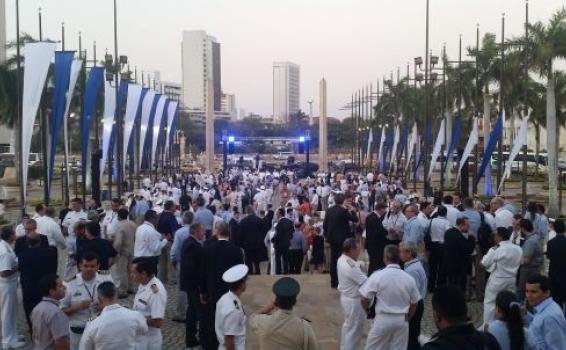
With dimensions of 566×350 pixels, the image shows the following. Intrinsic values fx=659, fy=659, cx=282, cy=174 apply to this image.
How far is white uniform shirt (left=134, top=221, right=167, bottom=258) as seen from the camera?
10688 mm

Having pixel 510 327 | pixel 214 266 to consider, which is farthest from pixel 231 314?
pixel 510 327

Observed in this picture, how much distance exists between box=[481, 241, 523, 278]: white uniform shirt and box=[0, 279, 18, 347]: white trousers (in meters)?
6.42

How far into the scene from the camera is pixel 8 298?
9008mm

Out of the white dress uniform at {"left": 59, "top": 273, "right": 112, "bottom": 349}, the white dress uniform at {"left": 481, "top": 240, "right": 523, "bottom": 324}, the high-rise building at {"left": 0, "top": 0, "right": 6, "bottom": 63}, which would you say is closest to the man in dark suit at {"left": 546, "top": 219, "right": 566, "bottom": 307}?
the white dress uniform at {"left": 481, "top": 240, "right": 523, "bottom": 324}

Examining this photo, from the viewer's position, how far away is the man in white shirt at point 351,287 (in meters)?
7.47

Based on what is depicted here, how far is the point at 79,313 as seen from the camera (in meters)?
6.47

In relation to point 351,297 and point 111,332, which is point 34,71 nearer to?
point 351,297

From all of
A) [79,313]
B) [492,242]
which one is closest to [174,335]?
[79,313]

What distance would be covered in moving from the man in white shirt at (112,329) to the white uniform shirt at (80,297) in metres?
1.46

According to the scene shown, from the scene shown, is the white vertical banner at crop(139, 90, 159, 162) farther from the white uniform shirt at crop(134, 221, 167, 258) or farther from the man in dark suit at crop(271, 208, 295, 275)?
the white uniform shirt at crop(134, 221, 167, 258)

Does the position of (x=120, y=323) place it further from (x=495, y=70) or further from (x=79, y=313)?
(x=495, y=70)

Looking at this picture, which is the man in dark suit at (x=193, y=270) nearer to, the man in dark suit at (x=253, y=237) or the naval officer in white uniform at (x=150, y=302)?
the naval officer in white uniform at (x=150, y=302)

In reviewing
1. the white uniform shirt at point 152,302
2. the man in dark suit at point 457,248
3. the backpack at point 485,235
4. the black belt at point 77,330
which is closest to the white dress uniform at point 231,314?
the white uniform shirt at point 152,302

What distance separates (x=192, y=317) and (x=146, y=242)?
89.6 inches
